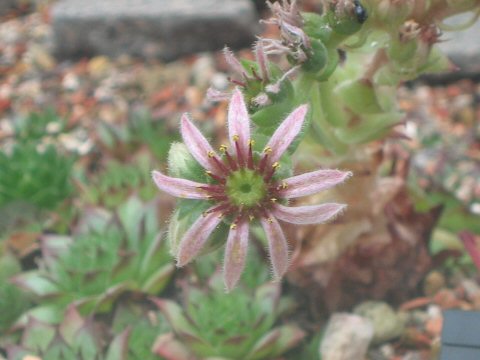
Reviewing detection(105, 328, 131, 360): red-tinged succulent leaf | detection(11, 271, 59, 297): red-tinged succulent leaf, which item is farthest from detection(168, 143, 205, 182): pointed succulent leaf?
detection(11, 271, 59, 297): red-tinged succulent leaf

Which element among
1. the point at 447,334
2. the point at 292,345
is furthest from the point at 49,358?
the point at 447,334

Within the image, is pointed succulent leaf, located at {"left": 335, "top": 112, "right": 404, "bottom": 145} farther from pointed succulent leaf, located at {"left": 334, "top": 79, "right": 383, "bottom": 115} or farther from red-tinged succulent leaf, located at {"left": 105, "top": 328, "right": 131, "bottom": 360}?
red-tinged succulent leaf, located at {"left": 105, "top": 328, "right": 131, "bottom": 360}

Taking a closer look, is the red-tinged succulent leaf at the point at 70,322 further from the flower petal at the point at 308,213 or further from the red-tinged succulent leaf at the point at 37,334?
the flower petal at the point at 308,213

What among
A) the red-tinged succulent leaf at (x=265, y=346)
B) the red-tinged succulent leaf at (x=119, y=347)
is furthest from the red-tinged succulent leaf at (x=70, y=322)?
the red-tinged succulent leaf at (x=265, y=346)

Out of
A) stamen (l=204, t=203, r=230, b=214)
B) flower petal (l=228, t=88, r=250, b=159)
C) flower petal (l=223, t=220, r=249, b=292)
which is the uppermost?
flower petal (l=228, t=88, r=250, b=159)

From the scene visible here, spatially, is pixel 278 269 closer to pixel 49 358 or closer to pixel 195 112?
pixel 49 358

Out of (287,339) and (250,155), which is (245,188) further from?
(287,339)
